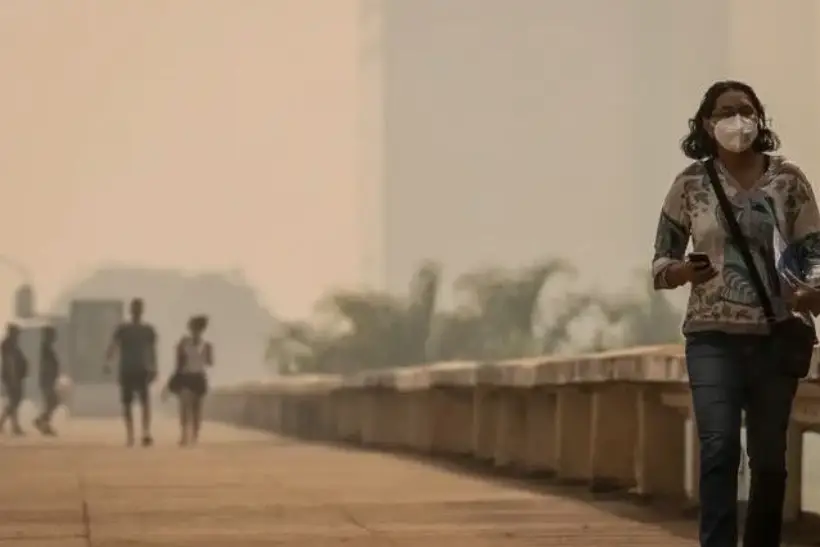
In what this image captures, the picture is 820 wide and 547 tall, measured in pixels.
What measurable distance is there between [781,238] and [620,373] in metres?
4.58

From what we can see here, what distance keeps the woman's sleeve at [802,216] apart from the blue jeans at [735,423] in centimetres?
35

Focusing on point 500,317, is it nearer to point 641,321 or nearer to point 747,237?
point 641,321

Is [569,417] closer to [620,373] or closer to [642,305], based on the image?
[620,373]

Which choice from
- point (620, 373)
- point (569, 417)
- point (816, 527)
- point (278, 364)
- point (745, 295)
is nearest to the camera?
point (745, 295)

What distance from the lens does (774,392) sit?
693 centimetres

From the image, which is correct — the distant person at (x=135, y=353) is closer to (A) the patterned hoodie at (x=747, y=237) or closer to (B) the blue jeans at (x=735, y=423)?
(A) the patterned hoodie at (x=747, y=237)

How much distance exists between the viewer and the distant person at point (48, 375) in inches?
1175

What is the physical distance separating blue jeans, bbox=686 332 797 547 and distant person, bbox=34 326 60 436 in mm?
22681

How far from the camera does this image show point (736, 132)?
687cm

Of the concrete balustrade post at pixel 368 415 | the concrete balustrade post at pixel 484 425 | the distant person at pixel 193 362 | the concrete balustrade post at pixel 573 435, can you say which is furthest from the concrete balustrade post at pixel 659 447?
the concrete balustrade post at pixel 368 415

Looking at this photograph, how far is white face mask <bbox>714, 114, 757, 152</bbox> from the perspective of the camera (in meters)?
6.88

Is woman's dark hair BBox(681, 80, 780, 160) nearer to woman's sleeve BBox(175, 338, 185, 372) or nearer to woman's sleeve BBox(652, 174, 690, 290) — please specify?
woman's sleeve BBox(652, 174, 690, 290)

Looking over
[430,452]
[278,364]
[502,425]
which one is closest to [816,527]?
[502,425]

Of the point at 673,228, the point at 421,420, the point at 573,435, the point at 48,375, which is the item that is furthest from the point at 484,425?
the point at 48,375
